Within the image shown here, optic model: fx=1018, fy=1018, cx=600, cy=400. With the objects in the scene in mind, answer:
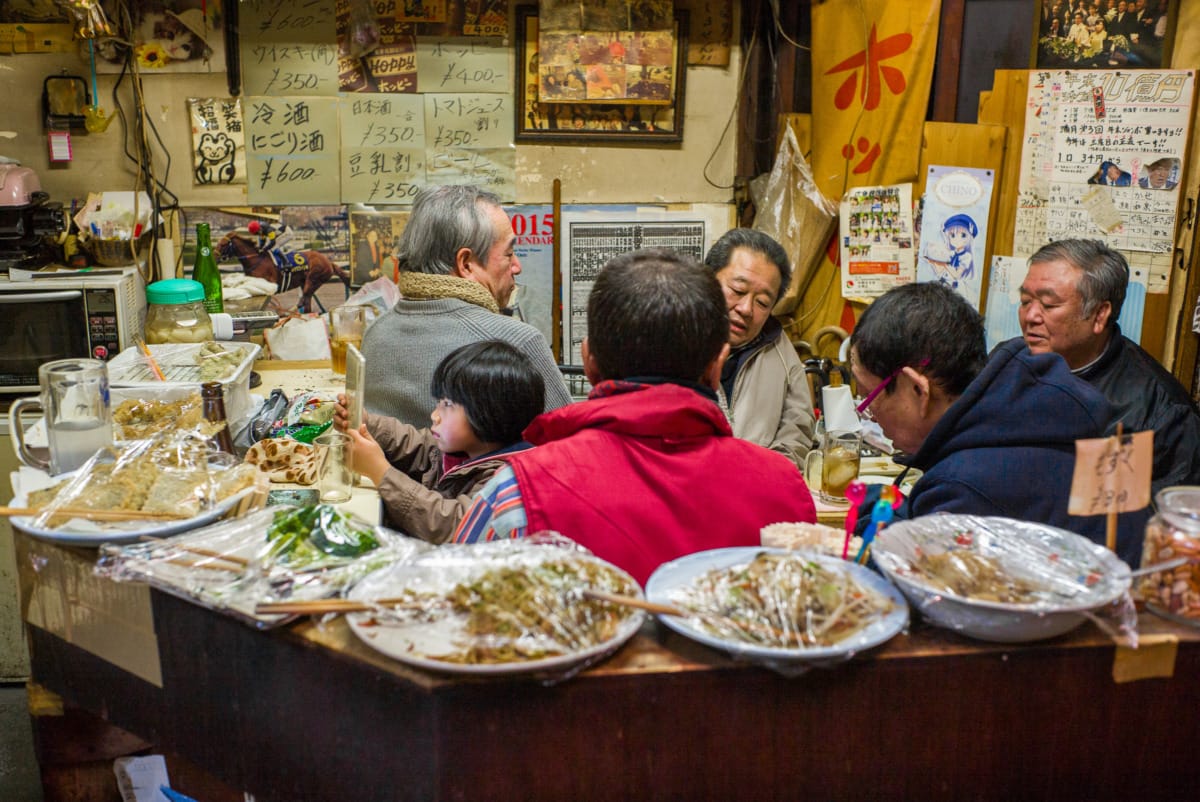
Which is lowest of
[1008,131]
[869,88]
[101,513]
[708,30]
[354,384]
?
[101,513]

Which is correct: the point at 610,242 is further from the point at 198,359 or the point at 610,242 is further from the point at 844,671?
the point at 844,671

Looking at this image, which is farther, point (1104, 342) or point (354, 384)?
point (1104, 342)

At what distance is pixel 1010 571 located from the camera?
1402 mm

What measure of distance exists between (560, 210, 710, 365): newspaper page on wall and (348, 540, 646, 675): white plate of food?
3.04 meters

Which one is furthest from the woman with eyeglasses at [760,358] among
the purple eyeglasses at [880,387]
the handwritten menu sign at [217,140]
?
the handwritten menu sign at [217,140]

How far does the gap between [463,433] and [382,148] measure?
2.34m

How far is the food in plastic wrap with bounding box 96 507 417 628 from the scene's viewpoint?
1.39m

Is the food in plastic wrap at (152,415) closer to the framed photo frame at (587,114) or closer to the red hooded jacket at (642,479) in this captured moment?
the red hooded jacket at (642,479)

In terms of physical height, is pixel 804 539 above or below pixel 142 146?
below

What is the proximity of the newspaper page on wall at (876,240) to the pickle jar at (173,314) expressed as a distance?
2.50 m

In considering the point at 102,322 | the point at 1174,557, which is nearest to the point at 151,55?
the point at 102,322

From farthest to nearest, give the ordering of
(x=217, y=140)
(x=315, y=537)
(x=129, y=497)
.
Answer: (x=217, y=140) < (x=129, y=497) < (x=315, y=537)

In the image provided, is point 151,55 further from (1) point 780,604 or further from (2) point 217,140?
(1) point 780,604

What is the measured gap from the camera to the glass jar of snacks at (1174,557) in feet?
4.55
